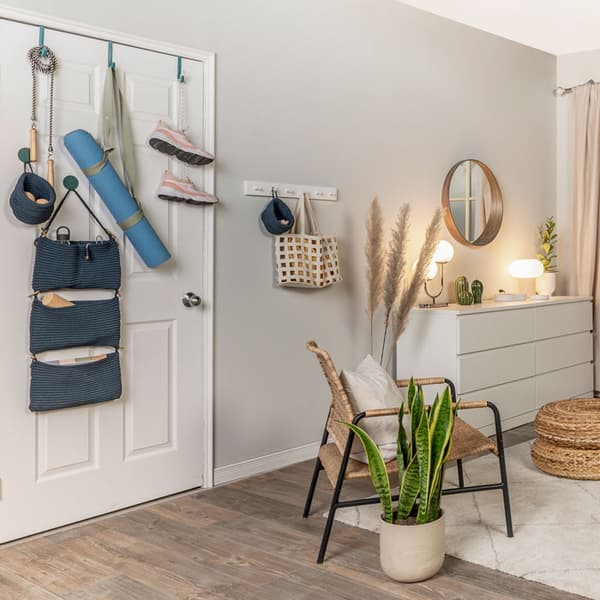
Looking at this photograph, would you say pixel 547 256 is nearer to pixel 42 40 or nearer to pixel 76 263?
pixel 76 263

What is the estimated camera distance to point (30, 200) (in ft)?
8.96

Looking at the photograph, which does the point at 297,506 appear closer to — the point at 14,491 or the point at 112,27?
the point at 14,491

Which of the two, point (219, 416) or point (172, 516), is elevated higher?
point (219, 416)

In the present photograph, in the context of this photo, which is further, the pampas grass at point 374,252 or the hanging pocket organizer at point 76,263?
the pampas grass at point 374,252

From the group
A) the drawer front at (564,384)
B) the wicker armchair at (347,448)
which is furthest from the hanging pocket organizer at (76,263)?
the drawer front at (564,384)

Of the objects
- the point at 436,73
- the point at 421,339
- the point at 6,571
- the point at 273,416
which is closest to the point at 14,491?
the point at 6,571

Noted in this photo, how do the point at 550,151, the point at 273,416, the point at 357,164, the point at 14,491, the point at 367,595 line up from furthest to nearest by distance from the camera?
the point at 550,151 < the point at 357,164 < the point at 273,416 < the point at 14,491 < the point at 367,595

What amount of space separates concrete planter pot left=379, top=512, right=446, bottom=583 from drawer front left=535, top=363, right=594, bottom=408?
2532 mm

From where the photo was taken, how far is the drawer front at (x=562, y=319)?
4.78 metres

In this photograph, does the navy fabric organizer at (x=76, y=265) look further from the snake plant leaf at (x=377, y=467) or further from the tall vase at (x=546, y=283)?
the tall vase at (x=546, y=283)

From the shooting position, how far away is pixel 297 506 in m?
3.22

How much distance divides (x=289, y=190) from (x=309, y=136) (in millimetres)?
329

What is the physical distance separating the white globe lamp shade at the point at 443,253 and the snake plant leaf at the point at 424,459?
90.2 inches

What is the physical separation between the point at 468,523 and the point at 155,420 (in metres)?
1.35
